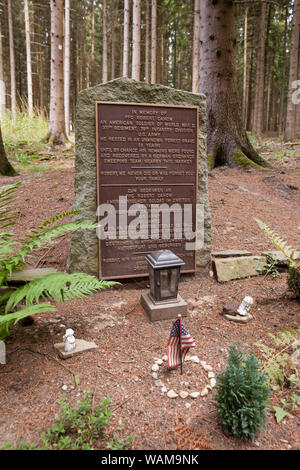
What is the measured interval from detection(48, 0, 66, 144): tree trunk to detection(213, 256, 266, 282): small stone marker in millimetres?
8795

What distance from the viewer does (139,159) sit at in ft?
12.7

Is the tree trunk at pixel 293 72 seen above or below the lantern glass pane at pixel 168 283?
above

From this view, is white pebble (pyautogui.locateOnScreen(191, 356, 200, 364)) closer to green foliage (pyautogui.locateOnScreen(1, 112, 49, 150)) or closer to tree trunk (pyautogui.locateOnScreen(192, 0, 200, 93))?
green foliage (pyautogui.locateOnScreen(1, 112, 49, 150))

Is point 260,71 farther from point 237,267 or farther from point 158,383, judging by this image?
point 158,383

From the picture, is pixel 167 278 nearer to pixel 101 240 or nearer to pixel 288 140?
pixel 101 240

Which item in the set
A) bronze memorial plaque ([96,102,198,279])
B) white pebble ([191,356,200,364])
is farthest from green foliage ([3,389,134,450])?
bronze memorial plaque ([96,102,198,279])

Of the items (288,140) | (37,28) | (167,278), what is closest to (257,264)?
(167,278)

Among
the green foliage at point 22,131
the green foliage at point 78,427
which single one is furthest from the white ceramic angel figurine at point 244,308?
the green foliage at point 22,131

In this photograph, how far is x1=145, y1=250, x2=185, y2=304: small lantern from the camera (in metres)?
3.31

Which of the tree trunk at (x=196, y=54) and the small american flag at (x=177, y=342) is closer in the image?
the small american flag at (x=177, y=342)

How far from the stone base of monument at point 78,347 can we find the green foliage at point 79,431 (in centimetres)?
60

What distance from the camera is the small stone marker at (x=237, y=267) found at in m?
4.31

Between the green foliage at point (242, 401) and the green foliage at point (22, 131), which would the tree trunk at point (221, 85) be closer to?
the green foliage at point (22, 131)

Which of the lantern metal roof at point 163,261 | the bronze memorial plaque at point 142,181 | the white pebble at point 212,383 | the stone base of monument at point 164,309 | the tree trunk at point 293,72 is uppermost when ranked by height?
the tree trunk at point 293,72
